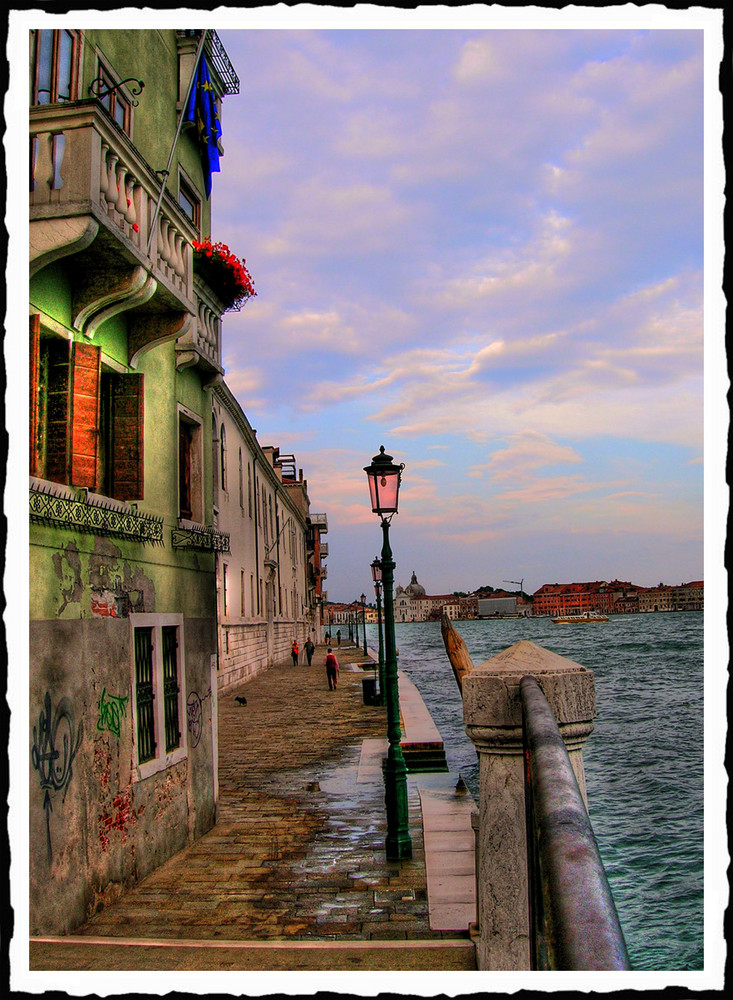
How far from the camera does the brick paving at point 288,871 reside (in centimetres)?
723

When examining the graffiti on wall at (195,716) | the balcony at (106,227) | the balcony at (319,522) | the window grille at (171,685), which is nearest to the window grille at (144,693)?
the window grille at (171,685)

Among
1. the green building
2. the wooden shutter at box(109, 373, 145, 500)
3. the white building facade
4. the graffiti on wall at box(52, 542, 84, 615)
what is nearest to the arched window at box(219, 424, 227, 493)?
the white building facade

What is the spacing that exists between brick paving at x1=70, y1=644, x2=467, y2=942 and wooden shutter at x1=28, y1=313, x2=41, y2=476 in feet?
13.3

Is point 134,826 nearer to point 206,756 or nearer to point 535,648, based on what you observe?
point 206,756

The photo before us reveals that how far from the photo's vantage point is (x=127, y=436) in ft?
28.8

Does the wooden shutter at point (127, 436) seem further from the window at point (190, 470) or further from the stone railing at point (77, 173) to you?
the window at point (190, 470)

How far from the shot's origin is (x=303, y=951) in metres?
6.47

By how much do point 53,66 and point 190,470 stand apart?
5301 mm

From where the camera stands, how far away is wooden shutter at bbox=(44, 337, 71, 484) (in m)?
7.38

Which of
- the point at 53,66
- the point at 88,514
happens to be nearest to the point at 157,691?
the point at 88,514

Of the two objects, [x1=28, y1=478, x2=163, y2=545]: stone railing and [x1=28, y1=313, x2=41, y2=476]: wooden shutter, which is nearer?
[x1=28, y1=313, x2=41, y2=476]: wooden shutter

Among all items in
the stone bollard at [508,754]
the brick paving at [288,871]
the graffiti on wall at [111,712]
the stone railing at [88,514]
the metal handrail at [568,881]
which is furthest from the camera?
the graffiti on wall at [111,712]

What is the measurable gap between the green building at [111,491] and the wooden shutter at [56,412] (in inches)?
0.5

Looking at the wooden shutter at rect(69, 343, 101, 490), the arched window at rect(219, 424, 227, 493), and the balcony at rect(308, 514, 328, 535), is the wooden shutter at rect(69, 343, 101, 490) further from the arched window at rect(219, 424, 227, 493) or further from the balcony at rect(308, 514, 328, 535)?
the balcony at rect(308, 514, 328, 535)
